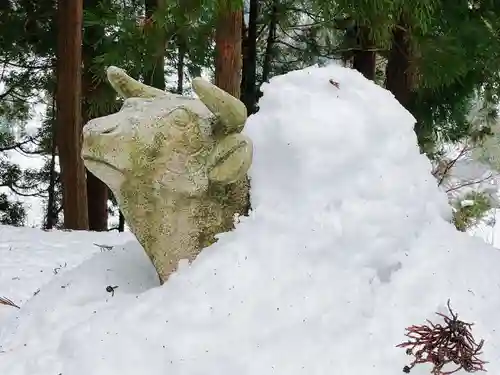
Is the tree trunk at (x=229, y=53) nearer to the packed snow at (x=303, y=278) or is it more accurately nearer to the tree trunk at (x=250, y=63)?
the packed snow at (x=303, y=278)

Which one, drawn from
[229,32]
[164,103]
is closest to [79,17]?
[229,32]

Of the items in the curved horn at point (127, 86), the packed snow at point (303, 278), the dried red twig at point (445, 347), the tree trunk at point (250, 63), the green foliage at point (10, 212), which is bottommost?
the dried red twig at point (445, 347)

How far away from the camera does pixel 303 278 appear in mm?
1724

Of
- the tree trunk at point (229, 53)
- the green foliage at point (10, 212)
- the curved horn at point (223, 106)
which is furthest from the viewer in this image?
the green foliage at point (10, 212)

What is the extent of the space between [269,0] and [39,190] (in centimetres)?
485

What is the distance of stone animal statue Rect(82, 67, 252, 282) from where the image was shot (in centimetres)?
191

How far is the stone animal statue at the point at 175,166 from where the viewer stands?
1.91 metres

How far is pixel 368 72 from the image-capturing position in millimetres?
6074

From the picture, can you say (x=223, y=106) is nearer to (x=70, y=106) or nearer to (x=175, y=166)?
(x=175, y=166)

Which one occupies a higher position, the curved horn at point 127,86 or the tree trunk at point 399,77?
the tree trunk at point 399,77

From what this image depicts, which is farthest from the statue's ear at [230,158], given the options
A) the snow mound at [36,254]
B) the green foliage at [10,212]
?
the green foliage at [10,212]

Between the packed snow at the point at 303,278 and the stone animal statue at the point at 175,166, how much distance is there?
97mm

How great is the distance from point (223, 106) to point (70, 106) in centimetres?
425

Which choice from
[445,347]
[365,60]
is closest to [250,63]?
[365,60]
